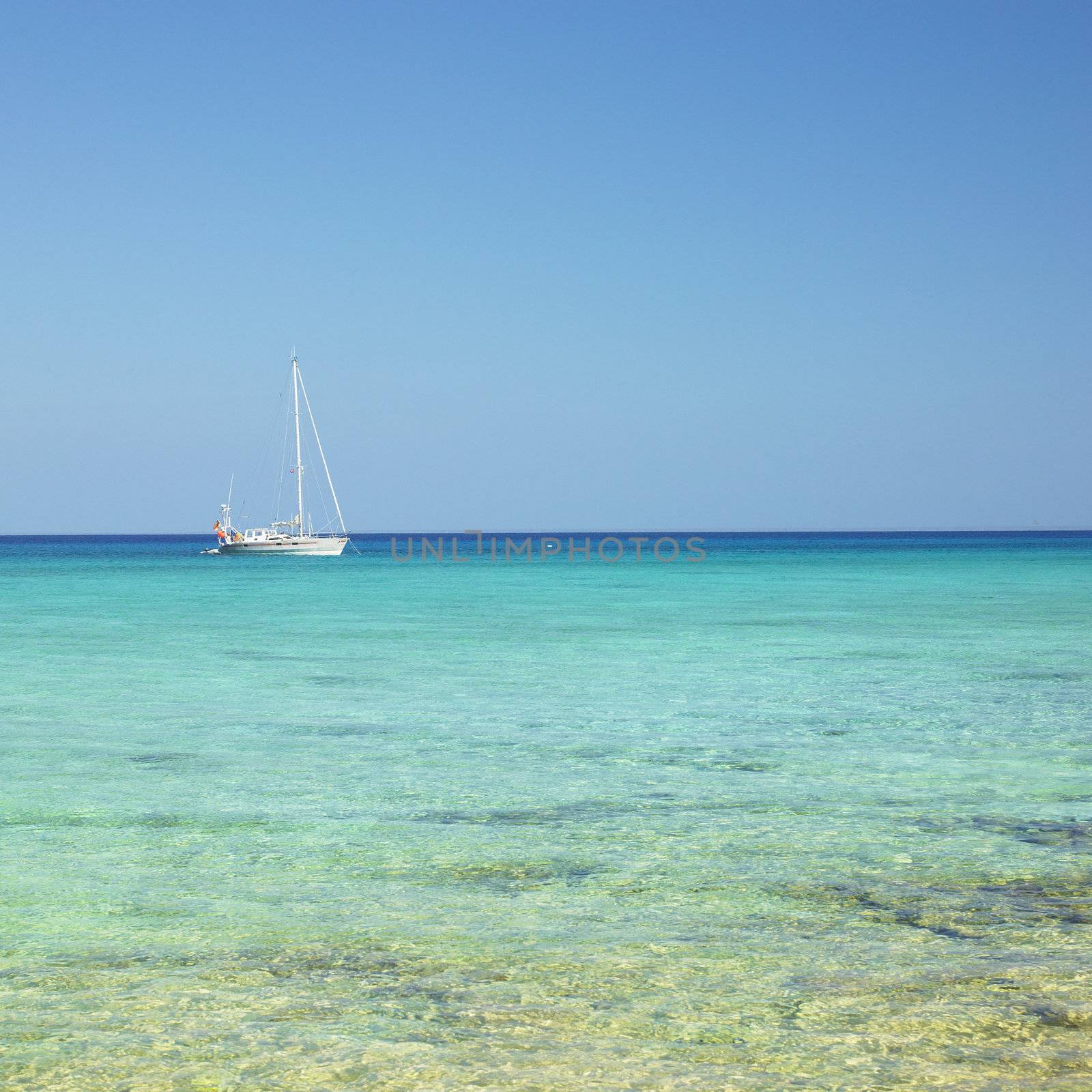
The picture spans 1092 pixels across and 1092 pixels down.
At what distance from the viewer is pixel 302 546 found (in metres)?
77.8

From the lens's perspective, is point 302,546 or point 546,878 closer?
point 546,878

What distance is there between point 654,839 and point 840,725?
14.6 feet

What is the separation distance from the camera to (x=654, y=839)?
6352mm

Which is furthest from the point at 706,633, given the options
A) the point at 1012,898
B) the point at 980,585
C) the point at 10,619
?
the point at 980,585

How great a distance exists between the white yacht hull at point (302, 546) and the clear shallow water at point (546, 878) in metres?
62.5

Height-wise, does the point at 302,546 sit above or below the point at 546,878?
above

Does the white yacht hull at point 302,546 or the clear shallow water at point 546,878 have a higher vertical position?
the white yacht hull at point 302,546

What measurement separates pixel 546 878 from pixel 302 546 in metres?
73.7

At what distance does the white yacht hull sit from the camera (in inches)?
3039

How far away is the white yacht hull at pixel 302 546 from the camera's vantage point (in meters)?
77.2

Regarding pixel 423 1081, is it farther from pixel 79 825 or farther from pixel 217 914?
pixel 79 825

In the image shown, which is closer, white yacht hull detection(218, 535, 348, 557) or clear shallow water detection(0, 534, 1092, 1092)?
clear shallow water detection(0, 534, 1092, 1092)

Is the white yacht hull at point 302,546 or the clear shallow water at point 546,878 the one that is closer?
the clear shallow water at point 546,878

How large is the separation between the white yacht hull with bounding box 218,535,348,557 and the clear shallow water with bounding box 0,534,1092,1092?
205ft
